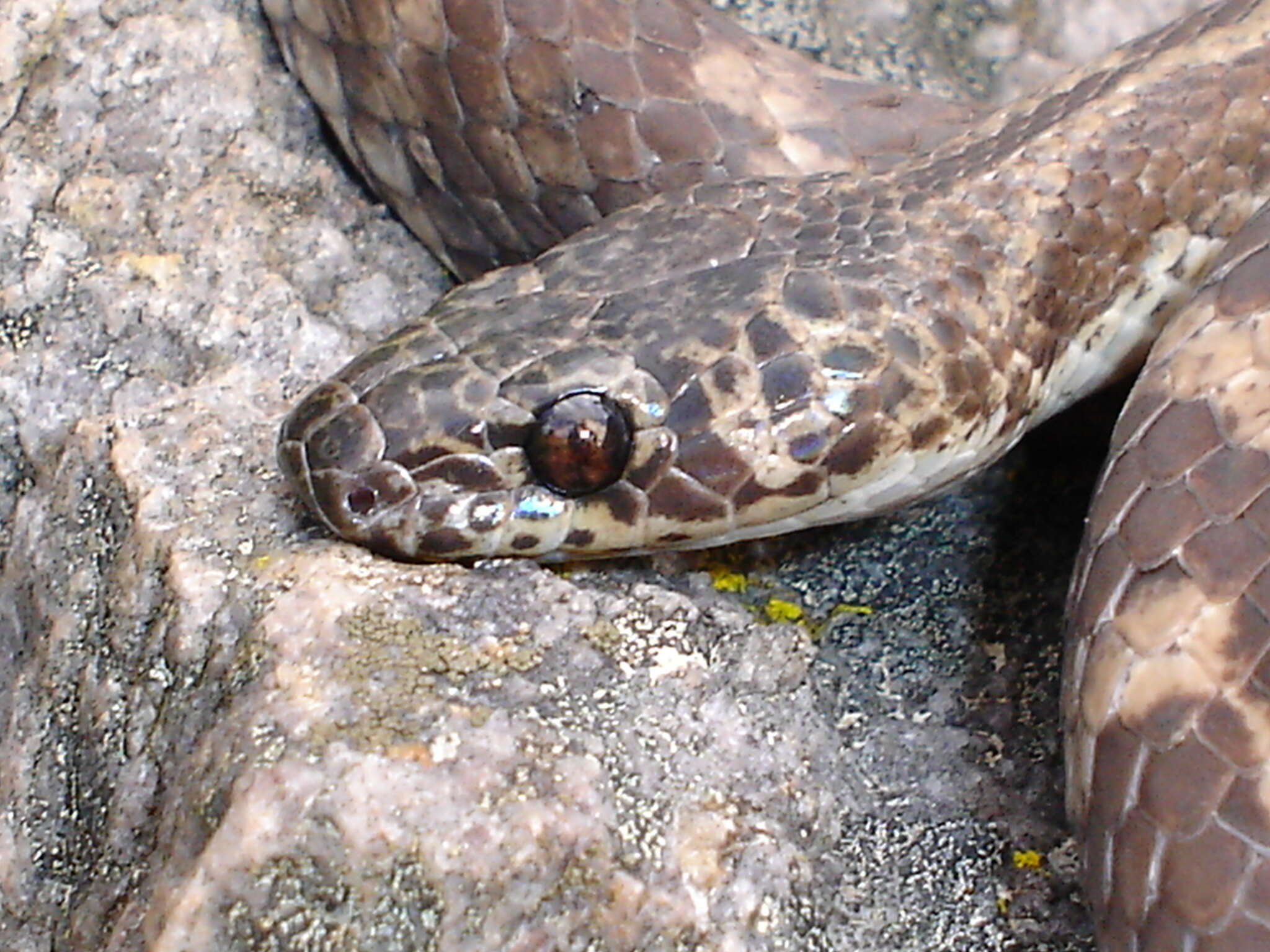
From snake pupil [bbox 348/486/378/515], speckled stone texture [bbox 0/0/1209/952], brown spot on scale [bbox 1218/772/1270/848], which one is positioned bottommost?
speckled stone texture [bbox 0/0/1209/952]

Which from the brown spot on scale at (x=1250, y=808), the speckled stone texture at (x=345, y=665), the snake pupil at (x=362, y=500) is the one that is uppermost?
the snake pupil at (x=362, y=500)

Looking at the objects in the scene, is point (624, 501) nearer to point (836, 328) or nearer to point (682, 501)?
point (682, 501)

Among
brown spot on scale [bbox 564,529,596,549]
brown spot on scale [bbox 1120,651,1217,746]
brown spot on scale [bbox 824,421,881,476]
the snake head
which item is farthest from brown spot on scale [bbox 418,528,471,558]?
brown spot on scale [bbox 1120,651,1217,746]

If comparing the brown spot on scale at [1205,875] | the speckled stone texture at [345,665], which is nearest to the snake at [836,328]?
the brown spot on scale at [1205,875]

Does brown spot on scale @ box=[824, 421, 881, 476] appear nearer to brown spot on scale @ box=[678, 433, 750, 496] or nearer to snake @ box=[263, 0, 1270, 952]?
snake @ box=[263, 0, 1270, 952]

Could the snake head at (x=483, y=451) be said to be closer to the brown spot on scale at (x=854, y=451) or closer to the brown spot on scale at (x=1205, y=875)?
the brown spot on scale at (x=854, y=451)

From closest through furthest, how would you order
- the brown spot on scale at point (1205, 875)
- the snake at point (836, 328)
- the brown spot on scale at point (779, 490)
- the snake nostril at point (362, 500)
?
the brown spot on scale at point (1205, 875)
the snake at point (836, 328)
the snake nostril at point (362, 500)
the brown spot on scale at point (779, 490)
